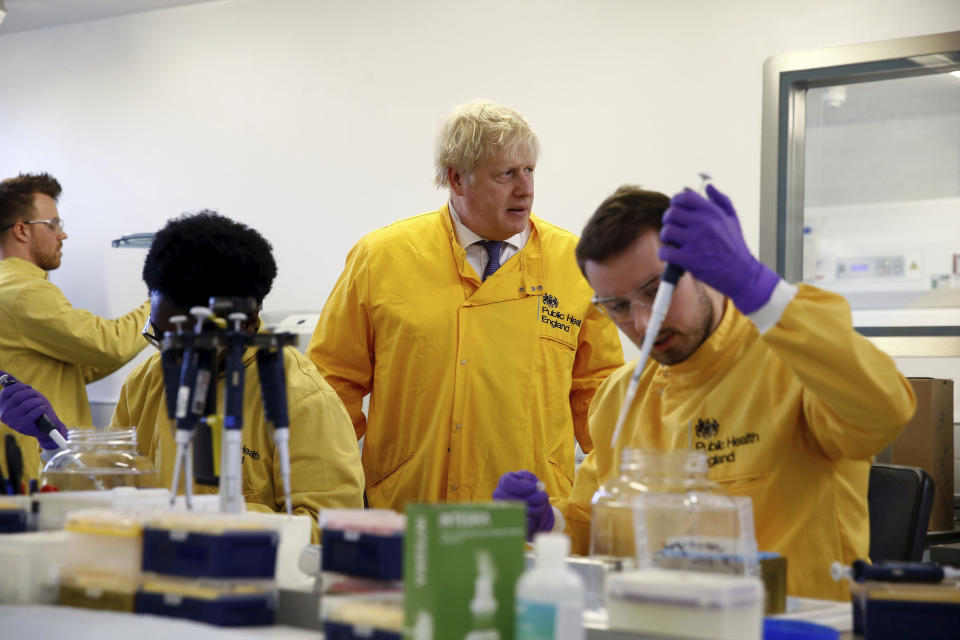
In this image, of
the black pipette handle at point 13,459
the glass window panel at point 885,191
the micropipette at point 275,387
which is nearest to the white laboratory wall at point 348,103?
the glass window panel at point 885,191

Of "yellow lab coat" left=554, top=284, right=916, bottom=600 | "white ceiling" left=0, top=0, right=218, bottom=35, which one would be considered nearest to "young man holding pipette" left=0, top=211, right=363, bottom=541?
"yellow lab coat" left=554, top=284, right=916, bottom=600

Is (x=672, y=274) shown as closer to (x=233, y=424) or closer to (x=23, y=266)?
(x=233, y=424)

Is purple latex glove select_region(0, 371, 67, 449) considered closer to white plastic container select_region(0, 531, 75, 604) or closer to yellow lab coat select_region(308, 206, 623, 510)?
yellow lab coat select_region(308, 206, 623, 510)

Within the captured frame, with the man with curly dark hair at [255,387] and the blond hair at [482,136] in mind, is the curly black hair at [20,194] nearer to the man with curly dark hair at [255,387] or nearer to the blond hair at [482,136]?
the blond hair at [482,136]

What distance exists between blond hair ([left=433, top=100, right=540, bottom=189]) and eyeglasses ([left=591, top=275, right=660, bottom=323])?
3.29ft

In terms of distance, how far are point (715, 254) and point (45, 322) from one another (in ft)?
9.34

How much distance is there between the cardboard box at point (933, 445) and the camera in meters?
2.65

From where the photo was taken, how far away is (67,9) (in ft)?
14.7

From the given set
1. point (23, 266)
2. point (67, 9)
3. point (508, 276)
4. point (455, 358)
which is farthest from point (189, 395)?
point (67, 9)

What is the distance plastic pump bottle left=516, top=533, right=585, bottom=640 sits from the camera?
97 cm

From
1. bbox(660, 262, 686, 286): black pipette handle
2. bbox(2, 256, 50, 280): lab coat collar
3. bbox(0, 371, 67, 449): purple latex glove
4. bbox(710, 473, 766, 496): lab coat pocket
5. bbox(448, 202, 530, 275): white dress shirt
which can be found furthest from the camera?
bbox(2, 256, 50, 280): lab coat collar

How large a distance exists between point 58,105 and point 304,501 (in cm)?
355

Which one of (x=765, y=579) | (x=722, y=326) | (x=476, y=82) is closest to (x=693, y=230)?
(x=722, y=326)

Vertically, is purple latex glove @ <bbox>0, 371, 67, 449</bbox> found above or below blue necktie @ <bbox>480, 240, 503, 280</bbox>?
below
